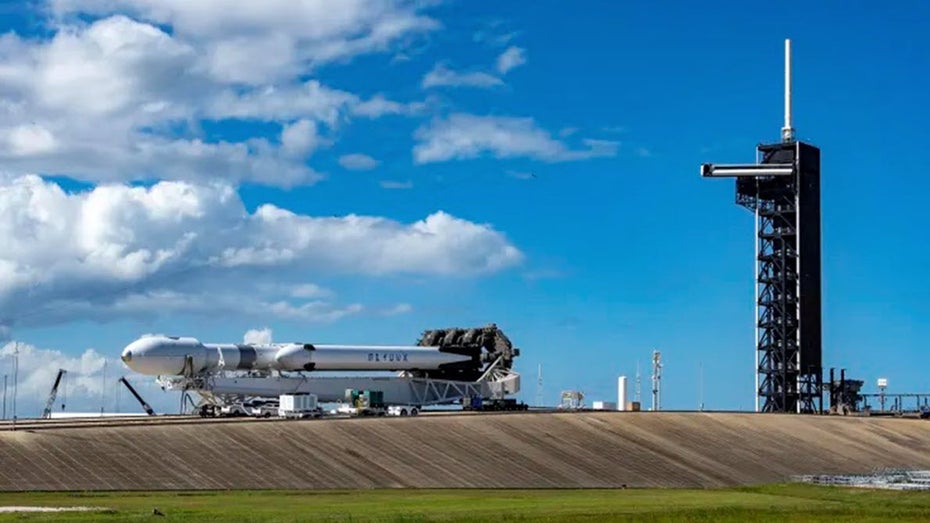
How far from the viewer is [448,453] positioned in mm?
90000

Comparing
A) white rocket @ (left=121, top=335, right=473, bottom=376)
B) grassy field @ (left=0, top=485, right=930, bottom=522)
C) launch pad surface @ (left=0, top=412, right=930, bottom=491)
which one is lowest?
grassy field @ (left=0, top=485, right=930, bottom=522)

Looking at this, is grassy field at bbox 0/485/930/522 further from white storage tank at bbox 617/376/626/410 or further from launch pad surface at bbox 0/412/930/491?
white storage tank at bbox 617/376/626/410

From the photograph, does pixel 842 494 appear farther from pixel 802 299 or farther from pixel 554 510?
pixel 802 299

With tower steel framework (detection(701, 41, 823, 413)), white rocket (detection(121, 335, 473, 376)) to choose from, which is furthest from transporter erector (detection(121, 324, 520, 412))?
tower steel framework (detection(701, 41, 823, 413))

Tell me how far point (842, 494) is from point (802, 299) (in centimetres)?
6378

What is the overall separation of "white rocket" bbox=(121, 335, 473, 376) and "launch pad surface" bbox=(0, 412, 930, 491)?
11.8m

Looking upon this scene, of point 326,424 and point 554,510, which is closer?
point 554,510

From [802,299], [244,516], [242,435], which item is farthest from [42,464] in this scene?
[802,299]

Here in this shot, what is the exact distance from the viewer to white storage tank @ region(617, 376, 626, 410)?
438 feet

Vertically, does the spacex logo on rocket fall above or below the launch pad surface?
above

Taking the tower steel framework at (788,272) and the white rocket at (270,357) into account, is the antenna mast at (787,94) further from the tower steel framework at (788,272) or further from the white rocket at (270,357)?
the white rocket at (270,357)

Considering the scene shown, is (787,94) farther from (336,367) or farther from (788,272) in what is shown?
(336,367)

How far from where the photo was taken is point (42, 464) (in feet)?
240

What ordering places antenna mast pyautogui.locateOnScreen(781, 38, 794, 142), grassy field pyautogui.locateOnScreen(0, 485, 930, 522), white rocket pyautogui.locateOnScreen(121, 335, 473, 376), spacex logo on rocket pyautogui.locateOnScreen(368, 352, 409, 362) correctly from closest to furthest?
grassy field pyautogui.locateOnScreen(0, 485, 930, 522), white rocket pyautogui.locateOnScreen(121, 335, 473, 376), spacex logo on rocket pyautogui.locateOnScreen(368, 352, 409, 362), antenna mast pyautogui.locateOnScreen(781, 38, 794, 142)
